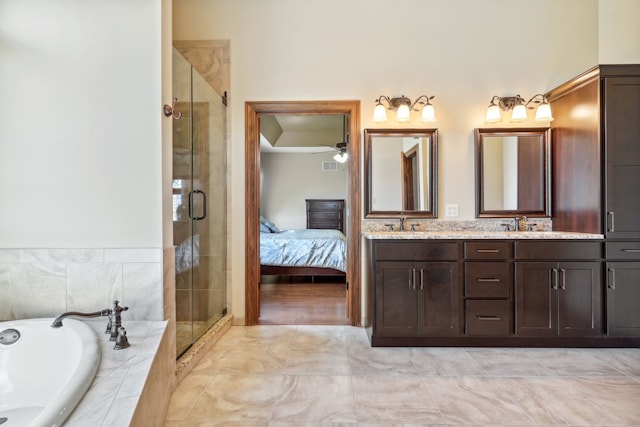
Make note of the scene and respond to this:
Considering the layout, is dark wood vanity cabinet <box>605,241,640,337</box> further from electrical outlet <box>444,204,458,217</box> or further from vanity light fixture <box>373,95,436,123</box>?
vanity light fixture <box>373,95,436,123</box>

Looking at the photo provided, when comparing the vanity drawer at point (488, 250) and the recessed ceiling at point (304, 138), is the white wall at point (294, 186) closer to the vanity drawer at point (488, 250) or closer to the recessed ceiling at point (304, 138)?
the recessed ceiling at point (304, 138)

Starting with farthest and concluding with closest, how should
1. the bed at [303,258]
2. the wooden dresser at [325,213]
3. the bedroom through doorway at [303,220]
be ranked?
the wooden dresser at [325,213] < the bed at [303,258] < the bedroom through doorway at [303,220]

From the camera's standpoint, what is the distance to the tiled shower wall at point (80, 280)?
1734 mm

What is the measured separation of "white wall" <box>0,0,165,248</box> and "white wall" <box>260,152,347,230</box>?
5306 mm

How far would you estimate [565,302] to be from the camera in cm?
240

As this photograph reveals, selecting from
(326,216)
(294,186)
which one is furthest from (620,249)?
(294,186)

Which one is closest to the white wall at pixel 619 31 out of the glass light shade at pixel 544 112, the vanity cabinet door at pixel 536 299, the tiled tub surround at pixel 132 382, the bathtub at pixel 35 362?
the glass light shade at pixel 544 112

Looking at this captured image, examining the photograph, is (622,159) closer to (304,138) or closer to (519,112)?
(519,112)

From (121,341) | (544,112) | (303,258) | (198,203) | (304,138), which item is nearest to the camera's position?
(121,341)

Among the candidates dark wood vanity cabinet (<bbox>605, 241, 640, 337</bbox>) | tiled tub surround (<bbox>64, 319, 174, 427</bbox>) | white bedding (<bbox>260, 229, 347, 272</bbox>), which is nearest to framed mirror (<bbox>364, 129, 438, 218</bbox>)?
dark wood vanity cabinet (<bbox>605, 241, 640, 337</bbox>)

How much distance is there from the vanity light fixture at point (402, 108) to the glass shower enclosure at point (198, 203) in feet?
4.66

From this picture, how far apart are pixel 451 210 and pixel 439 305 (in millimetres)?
934

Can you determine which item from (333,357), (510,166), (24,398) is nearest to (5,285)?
(24,398)

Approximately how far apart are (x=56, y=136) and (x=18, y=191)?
365 millimetres
